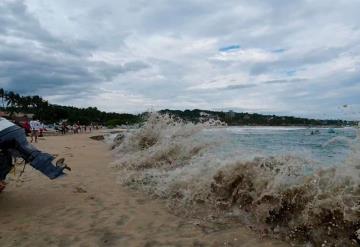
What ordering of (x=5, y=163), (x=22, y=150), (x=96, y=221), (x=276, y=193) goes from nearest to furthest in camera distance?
(x=276, y=193)
(x=96, y=221)
(x=22, y=150)
(x=5, y=163)

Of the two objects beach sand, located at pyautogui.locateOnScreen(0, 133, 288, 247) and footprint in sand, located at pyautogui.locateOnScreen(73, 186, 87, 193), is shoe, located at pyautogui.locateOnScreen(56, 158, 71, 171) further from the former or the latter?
footprint in sand, located at pyautogui.locateOnScreen(73, 186, 87, 193)

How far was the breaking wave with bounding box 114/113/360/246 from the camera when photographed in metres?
4.84

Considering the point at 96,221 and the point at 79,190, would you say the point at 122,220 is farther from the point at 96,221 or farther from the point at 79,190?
the point at 79,190

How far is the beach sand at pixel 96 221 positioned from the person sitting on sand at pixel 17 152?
1.97 ft

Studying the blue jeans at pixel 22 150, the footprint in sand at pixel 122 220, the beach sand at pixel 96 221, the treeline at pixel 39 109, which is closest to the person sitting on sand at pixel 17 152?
the blue jeans at pixel 22 150

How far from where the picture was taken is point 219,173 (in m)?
7.18

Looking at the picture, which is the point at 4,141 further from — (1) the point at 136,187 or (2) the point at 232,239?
(2) the point at 232,239

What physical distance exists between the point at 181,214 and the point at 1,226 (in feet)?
Result: 8.72

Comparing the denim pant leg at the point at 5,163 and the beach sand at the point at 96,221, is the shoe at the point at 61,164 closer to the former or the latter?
the beach sand at the point at 96,221

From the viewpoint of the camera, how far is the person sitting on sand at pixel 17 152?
22.7 ft

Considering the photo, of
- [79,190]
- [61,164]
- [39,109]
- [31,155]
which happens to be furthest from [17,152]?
[39,109]

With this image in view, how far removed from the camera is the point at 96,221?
6.00m

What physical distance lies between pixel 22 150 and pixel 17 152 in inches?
Result: 4.3

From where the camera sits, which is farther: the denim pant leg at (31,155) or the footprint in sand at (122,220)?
the denim pant leg at (31,155)
